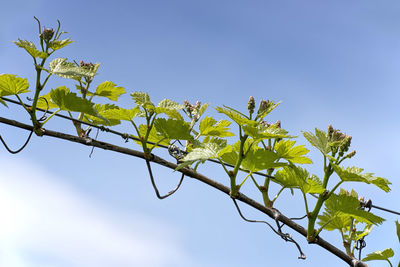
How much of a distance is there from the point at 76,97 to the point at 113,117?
0.67 feet

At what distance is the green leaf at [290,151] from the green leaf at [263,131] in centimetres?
21

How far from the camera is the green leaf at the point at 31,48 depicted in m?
1.63

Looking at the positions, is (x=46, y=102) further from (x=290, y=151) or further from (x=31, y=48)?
(x=290, y=151)

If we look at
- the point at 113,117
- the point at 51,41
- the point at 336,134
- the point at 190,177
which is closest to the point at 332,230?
the point at 336,134

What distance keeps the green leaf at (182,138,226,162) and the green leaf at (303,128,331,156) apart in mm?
352

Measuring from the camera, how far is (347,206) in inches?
76.1

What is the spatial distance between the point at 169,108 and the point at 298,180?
0.63 metres

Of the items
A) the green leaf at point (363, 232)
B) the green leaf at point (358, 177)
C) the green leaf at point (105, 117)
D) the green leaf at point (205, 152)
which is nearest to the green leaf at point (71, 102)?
the green leaf at point (105, 117)

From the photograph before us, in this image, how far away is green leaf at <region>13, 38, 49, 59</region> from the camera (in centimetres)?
163

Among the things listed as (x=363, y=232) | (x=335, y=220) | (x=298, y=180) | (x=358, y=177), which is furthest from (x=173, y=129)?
(x=363, y=232)

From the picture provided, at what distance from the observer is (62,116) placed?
6.15 ft

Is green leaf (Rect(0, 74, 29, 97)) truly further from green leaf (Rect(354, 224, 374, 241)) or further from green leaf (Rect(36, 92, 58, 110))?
green leaf (Rect(354, 224, 374, 241))

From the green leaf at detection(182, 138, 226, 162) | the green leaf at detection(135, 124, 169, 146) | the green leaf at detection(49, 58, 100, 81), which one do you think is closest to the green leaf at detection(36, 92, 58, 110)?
the green leaf at detection(49, 58, 100, 81)

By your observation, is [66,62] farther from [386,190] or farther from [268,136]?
[386,190]
